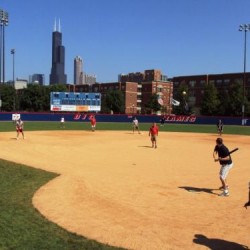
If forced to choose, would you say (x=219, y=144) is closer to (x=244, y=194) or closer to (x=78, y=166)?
(x=244, y=194)

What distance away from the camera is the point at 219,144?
13.3 m

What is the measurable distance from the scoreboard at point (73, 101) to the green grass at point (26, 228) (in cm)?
6021

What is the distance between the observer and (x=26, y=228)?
8594mm

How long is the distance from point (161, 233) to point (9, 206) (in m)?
4.25

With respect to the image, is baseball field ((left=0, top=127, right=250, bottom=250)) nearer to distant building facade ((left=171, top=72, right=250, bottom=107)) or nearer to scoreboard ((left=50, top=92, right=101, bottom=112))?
scoreboard ((left=50, top=92, right=101, bottom=112))

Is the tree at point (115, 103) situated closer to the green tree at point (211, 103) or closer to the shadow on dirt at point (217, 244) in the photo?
the green tree at point (211, 103)

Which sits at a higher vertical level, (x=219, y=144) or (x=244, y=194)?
(x=219, y=144)

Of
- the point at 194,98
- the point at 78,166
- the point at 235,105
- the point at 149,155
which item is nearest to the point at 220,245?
the point at 78,166

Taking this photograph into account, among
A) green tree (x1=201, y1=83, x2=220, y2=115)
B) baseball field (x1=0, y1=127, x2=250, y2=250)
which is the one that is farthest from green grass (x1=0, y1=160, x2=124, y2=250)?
green tree (x1=201, y1=83, x2=220, y2=115)

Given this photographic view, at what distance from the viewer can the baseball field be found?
8.48 meters

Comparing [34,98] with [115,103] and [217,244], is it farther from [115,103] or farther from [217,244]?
[217,244]

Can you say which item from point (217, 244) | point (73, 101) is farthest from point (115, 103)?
point (217, 244)

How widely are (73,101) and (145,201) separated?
63.5m

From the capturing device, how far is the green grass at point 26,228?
765cm
